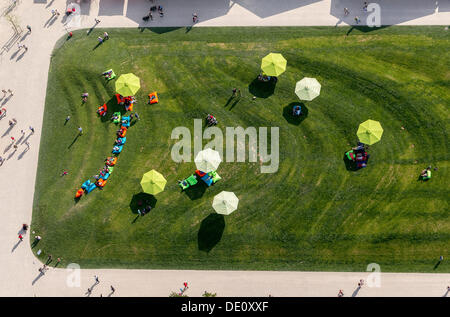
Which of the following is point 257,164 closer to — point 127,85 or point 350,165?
point 350,165

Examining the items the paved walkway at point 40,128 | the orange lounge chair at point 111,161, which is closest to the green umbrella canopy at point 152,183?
the orange lounge chair at point 111,161

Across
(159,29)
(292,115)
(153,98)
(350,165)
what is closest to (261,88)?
(292,115)

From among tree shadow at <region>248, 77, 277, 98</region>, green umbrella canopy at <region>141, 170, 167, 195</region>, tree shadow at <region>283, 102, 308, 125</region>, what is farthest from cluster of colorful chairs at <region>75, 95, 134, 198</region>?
tree shadow at <region>283, 102, 308, 125</region>

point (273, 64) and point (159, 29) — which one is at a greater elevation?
point (159, 29)

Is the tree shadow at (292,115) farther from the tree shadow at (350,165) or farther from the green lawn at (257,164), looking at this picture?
the tree shadow at (350,165)
